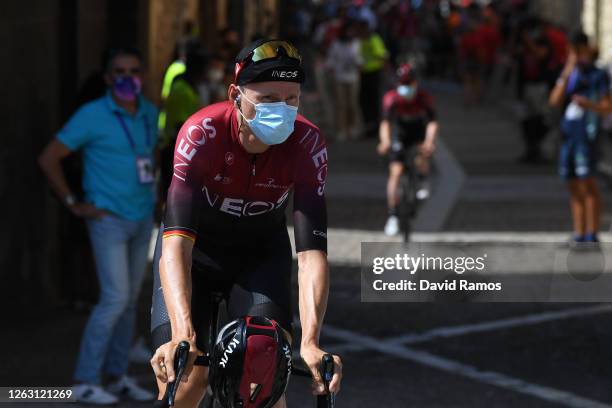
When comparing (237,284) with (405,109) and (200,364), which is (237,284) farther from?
(405,109)

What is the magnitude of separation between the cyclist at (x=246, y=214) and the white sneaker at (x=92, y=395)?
2883 millimetres

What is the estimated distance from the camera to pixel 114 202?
8547mm

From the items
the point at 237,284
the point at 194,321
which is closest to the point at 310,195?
the point at 237,284

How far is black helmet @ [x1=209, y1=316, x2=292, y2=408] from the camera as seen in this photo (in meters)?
4.40

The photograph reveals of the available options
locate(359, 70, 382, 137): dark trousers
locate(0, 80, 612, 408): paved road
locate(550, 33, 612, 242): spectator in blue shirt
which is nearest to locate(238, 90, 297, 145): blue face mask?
locate(0, 80, 612, 408): paved road

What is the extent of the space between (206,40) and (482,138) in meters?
5.92

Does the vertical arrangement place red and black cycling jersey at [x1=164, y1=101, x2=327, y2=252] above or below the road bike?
above

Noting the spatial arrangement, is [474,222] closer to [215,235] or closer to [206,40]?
[206,40]

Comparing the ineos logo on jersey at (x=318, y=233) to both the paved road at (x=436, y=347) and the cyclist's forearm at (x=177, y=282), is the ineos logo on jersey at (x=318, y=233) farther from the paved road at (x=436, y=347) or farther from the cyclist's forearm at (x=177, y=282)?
the paved road at (x=436, y=347)

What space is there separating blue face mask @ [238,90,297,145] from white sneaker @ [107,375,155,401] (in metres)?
3.71

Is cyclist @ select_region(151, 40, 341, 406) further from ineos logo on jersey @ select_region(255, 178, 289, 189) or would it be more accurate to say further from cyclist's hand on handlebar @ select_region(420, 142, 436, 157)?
cyclist's hand on handlebar @ select_region(420, 142, 436, 157)

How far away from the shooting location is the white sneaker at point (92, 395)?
841cm

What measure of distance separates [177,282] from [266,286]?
2.04 feet

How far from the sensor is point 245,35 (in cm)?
Answer: 2978
